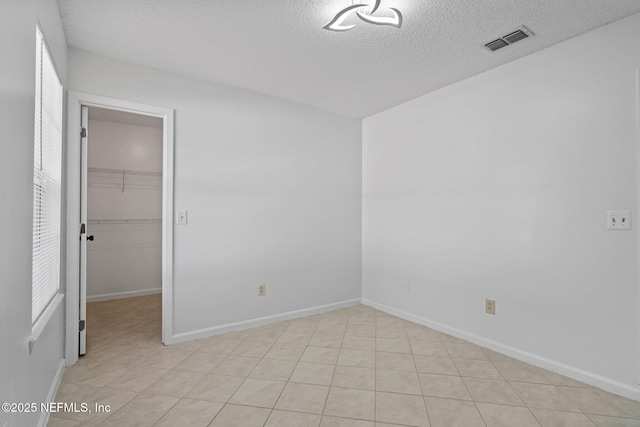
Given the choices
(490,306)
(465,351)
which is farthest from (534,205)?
(465,351)

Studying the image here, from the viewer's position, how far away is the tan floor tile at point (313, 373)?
218cm

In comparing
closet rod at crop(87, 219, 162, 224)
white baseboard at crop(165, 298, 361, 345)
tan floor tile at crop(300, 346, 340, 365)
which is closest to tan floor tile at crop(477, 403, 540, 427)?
tan floor tile at crop(300, 346, 340, 365)

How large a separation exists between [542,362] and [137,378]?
9.55 ft

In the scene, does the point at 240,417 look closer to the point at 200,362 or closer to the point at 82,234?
the point at 200,362

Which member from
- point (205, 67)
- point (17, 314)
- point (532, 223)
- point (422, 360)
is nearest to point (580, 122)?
point (532, 223)

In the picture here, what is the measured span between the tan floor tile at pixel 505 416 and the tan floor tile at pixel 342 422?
66 cm

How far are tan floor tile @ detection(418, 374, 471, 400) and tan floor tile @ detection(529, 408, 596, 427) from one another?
14.4 inches

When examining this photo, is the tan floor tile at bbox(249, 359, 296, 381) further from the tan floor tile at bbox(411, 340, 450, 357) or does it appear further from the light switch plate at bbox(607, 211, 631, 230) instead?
the light switch plate at bbox(607, 211, 631, 230)

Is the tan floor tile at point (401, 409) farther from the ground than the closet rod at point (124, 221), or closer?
closer

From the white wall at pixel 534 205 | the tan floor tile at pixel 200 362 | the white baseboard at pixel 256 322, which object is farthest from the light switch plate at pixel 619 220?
the tan floor tile at pixel 200 362

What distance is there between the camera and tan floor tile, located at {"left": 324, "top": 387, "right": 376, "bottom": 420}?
182cm

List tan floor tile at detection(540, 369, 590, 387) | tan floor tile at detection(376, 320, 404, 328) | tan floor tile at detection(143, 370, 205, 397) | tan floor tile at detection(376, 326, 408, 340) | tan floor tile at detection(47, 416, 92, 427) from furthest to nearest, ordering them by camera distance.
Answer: tan floor tile at detection(376, 320, 404, 328) < tan floor tile at detection(376, 326, 408, 340) < tan floor tile at detection(540, 369, 590, 387) < tan floor tile at detection(143, 370, 205, 397) < tan floor tile at detection(47, 416, 92, 427)

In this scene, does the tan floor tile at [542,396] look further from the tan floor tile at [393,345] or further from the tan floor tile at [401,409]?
the tan floor tile at [393,345]

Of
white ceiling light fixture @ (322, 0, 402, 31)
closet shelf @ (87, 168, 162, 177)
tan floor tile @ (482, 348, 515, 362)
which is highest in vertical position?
white ceiling light fixture @ (322, 0, 402, 31)
